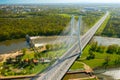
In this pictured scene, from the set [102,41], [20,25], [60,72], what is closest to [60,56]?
[60,72]

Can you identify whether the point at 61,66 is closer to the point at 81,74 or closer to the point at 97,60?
the point at 81,74

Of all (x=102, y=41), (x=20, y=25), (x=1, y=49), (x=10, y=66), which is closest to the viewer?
(x=10, y=66)

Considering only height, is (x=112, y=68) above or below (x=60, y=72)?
below

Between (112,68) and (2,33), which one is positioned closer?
(112,68)

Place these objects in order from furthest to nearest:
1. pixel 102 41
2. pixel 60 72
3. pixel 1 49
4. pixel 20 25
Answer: pixel 20 25, pixel 102 41, pixel 1 49, pixel 60 72

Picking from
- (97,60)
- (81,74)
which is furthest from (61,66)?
(97,60)

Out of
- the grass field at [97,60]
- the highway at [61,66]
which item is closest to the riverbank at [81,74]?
the grass field at [97,60]

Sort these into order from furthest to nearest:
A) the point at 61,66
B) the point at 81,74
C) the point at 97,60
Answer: the point at 97,60 → the point at 81,74 → the point at 61,66

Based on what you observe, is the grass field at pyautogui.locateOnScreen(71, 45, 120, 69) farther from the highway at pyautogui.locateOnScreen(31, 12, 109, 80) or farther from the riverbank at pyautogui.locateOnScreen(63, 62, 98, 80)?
the highway at pyautogui.locateOnScreen(31, 12, 109, 80)

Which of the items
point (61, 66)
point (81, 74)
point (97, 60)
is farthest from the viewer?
point (97, 60)

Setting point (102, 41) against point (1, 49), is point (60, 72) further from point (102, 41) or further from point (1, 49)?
point (102, 41)

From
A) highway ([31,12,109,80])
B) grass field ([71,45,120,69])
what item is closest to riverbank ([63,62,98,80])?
grass field ([71,45,120,69])
